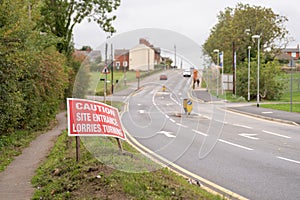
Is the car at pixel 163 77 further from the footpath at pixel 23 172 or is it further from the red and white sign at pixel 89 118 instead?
the footpath at pixel 23 172

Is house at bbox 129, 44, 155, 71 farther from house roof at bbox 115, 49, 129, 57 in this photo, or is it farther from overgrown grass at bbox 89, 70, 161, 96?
overgrown grass at bbox 89, 70, 161, 96

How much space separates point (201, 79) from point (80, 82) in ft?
7.22

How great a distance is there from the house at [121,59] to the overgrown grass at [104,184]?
1.81 metres

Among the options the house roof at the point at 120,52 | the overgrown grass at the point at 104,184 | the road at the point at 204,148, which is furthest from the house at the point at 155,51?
the overgrown grass at the point at 104,184

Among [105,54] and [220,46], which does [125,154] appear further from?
[220,46]

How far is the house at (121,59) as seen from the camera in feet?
25.7

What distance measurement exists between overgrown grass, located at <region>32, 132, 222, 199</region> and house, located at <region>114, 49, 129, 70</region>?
71.1 inches

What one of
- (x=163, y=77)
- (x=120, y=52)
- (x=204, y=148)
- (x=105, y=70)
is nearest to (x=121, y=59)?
(x=120, y=52)

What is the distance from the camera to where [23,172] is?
9883 millimetres

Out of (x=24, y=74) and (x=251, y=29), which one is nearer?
(x=24, y=74)

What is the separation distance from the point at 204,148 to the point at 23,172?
6.17 meters

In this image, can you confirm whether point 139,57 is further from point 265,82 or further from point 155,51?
point 265,82

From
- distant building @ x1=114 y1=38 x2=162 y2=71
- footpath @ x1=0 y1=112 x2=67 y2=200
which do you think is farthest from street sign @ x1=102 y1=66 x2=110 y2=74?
footpath @ x1=0 y1=112 x2=67 y2=200

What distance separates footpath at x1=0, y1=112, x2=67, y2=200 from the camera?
25.9ft
